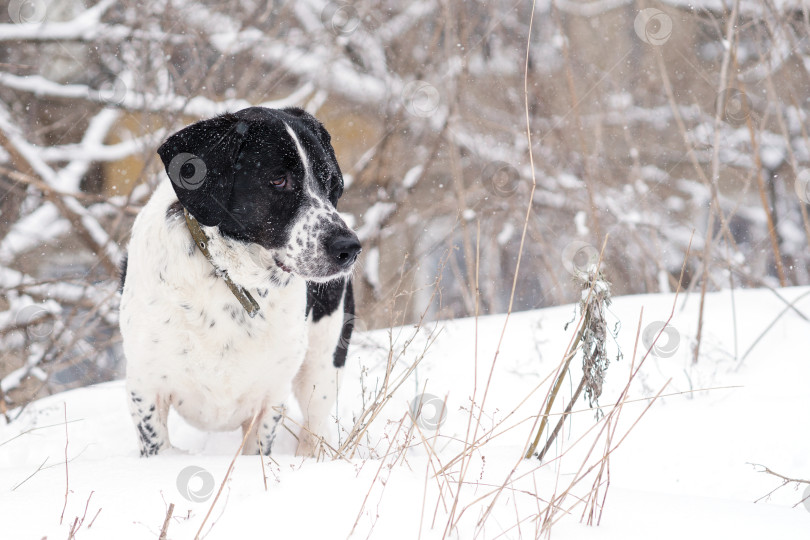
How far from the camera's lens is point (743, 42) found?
21.7ft

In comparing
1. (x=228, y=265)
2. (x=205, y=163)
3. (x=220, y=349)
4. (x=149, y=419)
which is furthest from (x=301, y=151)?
(x=149, y=419)

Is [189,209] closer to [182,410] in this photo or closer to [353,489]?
[182,410]

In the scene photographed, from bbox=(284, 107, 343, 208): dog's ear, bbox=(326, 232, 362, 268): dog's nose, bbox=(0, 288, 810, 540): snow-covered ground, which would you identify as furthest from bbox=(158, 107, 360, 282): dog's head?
bbox=(0, 288, 810, 540): snow-covered ground

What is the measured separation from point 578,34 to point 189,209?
5.96 meters

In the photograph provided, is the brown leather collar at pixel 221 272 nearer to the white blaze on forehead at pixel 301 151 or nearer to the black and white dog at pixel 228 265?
the black and white dog at pixel 228 265

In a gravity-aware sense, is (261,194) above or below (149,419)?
above

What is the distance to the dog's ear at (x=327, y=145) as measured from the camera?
7.58 feet

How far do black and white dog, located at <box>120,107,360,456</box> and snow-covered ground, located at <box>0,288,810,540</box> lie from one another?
0.82 ft

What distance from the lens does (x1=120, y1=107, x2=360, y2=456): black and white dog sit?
201 cm

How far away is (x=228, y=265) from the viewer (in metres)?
2.08

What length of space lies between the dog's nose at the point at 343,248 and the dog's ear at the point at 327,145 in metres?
0.35

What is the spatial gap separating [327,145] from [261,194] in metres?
0.45

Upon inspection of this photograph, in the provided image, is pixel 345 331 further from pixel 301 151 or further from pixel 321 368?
pixel 301 151

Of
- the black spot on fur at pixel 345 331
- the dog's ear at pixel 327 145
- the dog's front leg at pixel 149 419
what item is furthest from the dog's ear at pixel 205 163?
the black spot on fur at pixel 345 331
